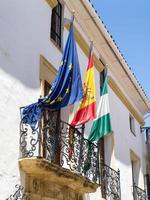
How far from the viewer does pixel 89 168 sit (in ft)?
30.5

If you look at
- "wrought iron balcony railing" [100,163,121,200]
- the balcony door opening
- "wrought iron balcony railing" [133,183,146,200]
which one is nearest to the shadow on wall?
the balcony door opening

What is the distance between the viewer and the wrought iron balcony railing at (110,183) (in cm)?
1129

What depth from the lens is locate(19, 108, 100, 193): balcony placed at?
7.48 meters

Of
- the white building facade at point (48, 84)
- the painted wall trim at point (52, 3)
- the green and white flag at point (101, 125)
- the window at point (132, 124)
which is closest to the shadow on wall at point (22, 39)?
the white building facade at point (48, 84)

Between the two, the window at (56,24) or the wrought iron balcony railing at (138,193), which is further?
the wrought iron balcony railing at (138,193)

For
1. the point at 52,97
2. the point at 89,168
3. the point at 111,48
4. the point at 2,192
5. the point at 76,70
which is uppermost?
the point at 111,48

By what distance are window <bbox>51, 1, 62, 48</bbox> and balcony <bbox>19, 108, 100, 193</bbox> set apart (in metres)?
2.01

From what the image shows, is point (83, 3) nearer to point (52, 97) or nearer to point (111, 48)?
point (111, 48)

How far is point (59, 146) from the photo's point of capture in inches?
339

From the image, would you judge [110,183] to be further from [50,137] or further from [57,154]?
[50,137]

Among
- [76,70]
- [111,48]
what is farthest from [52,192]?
[111,48]

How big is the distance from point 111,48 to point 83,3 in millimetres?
2444

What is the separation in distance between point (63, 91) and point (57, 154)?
1555 mm

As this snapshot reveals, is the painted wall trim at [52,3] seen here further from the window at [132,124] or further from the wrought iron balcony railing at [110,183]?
the window at [132,124]
